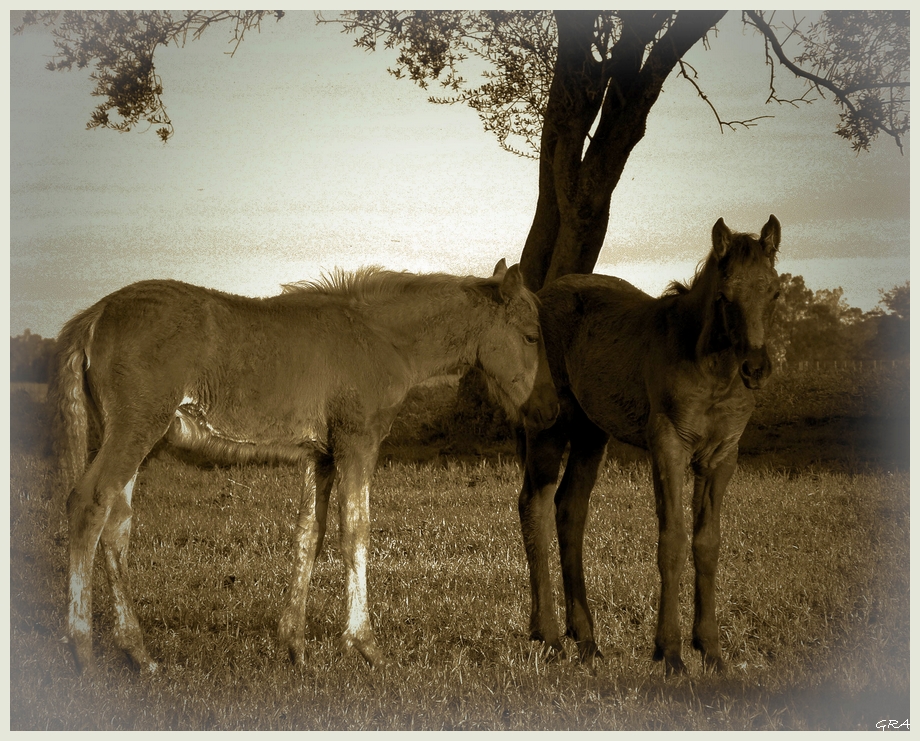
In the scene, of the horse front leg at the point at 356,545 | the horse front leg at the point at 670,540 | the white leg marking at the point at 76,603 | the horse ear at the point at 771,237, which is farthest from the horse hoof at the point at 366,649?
the horse ear at the point at 771,237

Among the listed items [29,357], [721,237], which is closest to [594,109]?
[721,237]

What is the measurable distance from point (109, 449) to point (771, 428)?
31.9 feet

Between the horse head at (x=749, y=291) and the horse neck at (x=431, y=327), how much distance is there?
1.65 m

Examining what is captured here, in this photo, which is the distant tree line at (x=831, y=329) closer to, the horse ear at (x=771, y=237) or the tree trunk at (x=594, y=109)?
the tree trunk at (x=594, y=109)

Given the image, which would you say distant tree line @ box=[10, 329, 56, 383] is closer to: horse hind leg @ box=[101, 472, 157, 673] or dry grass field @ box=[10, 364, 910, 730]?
dry grass field @ box=[10, 364, 910, 730]

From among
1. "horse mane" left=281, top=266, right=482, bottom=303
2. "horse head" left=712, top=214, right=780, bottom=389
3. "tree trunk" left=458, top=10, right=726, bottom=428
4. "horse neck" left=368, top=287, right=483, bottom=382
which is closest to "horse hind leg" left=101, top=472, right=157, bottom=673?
"horse mane" left=281, top=266, right=482, bottom=303

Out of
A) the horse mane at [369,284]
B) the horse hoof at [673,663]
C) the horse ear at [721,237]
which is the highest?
the horse ear at [721,237]

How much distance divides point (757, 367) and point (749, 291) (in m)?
0.43

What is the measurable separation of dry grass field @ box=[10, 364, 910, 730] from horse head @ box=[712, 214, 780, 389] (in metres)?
1.84

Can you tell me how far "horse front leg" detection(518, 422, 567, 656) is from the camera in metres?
6.20

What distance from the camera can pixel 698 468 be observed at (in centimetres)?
565

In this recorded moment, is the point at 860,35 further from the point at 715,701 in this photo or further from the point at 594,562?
the point at 715,701

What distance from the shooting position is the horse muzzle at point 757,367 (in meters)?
5.12

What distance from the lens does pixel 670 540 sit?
541 cm
